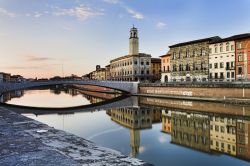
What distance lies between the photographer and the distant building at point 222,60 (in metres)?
52.9

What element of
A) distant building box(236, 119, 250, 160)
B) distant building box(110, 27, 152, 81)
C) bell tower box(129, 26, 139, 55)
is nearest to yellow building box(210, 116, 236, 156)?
distant building box(236, 119, 250, 160)

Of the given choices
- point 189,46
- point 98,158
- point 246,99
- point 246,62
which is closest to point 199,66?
point 189,46

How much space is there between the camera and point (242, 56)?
50.5 metres

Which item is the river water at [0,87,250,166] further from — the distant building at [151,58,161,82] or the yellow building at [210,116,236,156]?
the distant building at [151,58,161,82]

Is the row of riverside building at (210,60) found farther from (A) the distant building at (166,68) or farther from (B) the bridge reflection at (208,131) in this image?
(B) the bridge reflection at (208,131)

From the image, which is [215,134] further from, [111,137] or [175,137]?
[111,137]

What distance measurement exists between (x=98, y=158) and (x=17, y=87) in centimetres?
5136

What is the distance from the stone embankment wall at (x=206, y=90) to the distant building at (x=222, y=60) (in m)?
8.49

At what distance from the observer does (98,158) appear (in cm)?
582

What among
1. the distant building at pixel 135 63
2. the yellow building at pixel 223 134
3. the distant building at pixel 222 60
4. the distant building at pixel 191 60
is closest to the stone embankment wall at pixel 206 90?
the distant building at pixel 222 60

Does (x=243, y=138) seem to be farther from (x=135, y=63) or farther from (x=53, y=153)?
(x=135, y=63)

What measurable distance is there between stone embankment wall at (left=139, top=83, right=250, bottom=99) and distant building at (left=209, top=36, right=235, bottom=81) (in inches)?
334

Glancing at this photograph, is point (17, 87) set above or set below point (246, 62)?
below

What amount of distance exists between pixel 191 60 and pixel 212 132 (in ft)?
149
